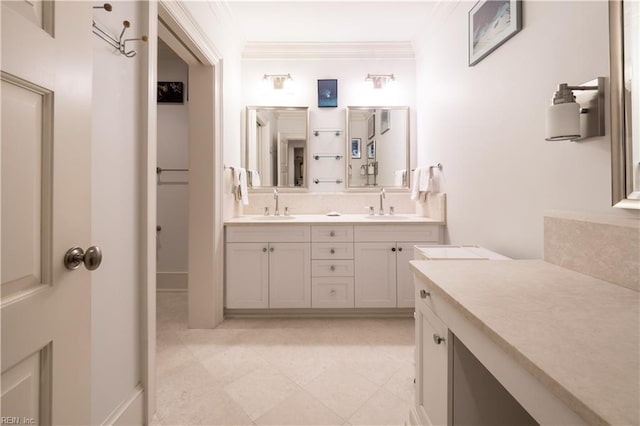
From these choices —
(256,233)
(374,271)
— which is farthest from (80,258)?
(374,271)

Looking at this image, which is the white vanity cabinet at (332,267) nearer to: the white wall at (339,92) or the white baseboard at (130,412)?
the white wall at (339,92)

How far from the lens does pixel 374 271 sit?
243 centimetres

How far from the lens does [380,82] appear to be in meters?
2.94

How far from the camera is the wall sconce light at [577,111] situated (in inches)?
37.7

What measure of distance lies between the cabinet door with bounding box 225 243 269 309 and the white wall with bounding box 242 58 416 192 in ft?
3.19

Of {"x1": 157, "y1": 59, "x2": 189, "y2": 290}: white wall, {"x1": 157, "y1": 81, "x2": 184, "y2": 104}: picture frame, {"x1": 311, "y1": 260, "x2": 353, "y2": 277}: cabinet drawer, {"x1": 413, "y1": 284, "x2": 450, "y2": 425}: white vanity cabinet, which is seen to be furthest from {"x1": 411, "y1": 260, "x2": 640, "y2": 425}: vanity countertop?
{"x1": 157, "y1": 81, "x2": 184, "y2": 104}: picture frame

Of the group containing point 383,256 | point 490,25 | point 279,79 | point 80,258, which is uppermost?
point 279,79

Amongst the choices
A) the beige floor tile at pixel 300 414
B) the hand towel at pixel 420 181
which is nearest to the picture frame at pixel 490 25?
the hand towel at pixel 420 181

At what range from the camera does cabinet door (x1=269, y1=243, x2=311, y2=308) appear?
2406mm

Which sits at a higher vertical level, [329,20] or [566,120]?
[329,20]

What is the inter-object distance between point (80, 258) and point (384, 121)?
2.83m

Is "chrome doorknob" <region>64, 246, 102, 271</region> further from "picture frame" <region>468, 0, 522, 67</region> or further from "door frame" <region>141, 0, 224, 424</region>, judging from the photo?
"picture frame" <region>468, 0, 522, 67</region>

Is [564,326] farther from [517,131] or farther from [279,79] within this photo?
[279,79]

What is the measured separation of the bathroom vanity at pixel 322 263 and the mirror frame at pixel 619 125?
4.95 feet
